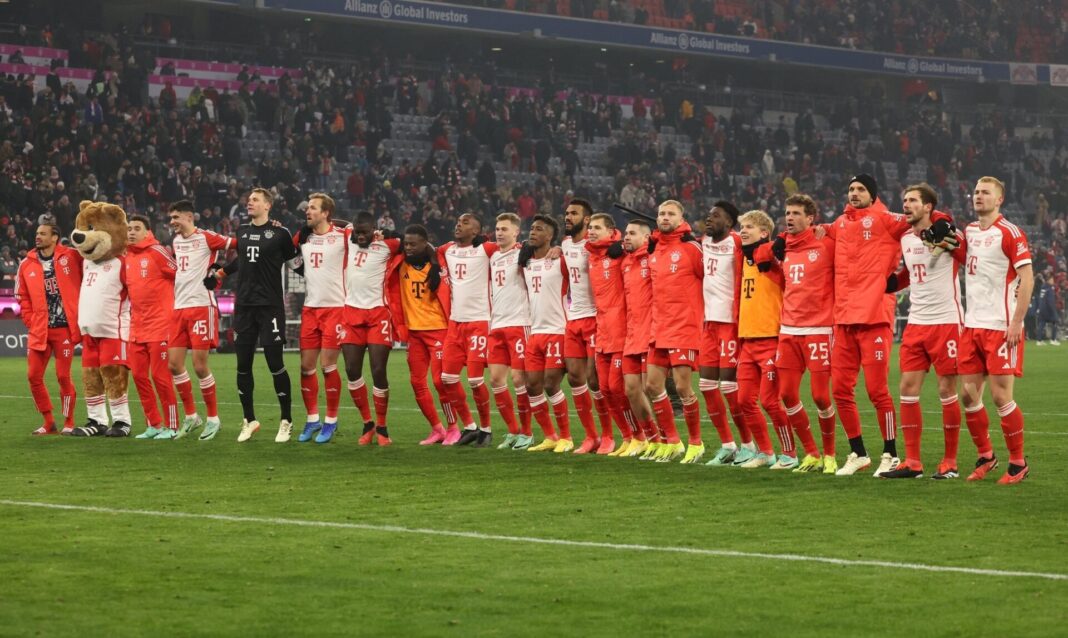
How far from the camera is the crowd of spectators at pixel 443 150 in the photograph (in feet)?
111

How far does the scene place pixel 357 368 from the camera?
15055 millimetres

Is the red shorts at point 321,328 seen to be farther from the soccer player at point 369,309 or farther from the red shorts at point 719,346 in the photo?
the red shorts at point 719,346

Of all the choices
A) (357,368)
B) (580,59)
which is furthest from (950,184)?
(357,368)

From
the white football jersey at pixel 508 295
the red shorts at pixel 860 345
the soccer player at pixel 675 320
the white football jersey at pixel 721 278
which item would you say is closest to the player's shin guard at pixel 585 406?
the white football jersey at pixel 508 295

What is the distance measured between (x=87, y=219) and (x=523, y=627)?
10505 millimetres

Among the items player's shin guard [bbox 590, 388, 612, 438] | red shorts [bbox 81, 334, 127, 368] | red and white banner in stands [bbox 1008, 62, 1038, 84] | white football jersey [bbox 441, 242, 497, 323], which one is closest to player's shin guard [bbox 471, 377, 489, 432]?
white football jersey [bbox 441, 242, 497, 323]

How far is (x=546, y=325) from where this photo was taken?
14438 mm

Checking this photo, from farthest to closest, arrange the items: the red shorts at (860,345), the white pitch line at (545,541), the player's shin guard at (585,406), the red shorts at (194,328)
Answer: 1. the red shorts at (194,328)
2. the player's shin guard at (585,406)
3. the red shorts at (860,345)
4. the white pitch line at (545,541)

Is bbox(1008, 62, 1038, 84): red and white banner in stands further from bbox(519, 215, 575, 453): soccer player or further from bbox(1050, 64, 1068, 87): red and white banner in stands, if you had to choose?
A: bbox(519, 215, 575, 453): soccer player

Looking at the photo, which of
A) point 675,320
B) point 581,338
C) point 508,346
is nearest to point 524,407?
point 508,346

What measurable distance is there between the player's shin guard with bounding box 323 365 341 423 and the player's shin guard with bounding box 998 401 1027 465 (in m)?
6.53

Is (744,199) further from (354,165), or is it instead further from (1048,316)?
(354,165)

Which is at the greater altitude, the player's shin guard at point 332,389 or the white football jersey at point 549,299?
the white football jersey at point 549,299

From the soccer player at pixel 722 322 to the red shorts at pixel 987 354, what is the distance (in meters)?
2.12
